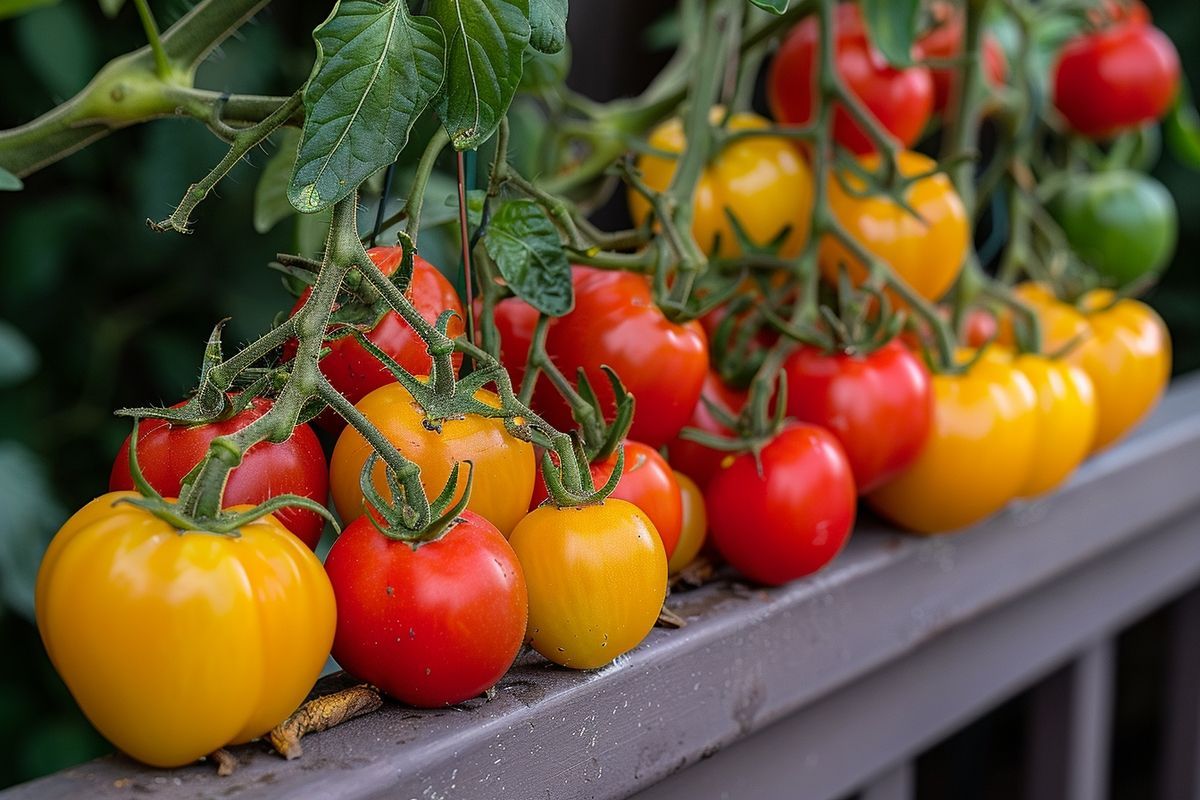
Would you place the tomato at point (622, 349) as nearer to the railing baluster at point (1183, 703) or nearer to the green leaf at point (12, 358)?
the green leaf at point (12, 358)

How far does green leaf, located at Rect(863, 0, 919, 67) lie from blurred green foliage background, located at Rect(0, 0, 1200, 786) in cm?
67

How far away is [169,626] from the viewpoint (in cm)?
41

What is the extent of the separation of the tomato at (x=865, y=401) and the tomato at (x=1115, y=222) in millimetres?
477

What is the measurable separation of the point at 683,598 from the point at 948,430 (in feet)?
0.82

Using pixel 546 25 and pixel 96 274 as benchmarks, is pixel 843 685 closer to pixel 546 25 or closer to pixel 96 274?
pixel 546 25

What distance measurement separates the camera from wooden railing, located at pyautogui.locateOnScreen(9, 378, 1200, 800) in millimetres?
480

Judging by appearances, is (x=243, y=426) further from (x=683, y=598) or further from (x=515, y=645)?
(x=683, y=598)

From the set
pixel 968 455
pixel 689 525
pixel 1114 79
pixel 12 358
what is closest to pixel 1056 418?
pixel 968 455

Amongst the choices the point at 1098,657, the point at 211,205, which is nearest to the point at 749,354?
the point at 1098,657

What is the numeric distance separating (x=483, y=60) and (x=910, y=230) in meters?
0.43

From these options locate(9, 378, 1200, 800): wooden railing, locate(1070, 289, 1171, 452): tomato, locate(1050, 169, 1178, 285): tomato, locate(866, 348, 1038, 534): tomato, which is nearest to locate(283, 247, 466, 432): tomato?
locate(9, 378, 1200, 800): wooden railing

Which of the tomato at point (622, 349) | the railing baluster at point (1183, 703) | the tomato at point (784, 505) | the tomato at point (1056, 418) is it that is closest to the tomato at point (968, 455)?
the tomato at point (1056, 418)

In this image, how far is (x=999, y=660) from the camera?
96cm

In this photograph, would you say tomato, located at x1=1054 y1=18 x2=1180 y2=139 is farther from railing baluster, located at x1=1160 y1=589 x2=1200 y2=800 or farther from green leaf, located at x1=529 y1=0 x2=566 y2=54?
green leaf, located at x1=529 y1=0 x2=566 y2=54
